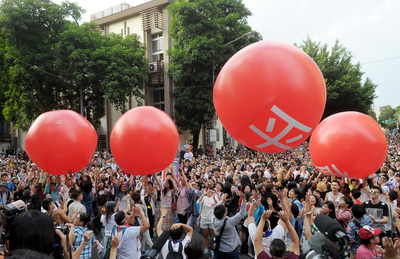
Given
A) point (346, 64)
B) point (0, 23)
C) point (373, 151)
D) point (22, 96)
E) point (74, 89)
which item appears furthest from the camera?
point (346, 64)

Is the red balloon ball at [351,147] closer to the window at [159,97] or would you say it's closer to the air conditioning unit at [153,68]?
the air conditioning unit at [153,68]

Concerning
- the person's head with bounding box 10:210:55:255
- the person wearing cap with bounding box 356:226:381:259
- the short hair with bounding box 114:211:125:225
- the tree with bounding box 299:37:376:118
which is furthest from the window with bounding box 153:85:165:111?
the person's head with bounding box 10:210:55:255

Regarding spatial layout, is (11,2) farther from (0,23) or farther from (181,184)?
(181,184)

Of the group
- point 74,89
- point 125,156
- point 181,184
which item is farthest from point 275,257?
point 74,89

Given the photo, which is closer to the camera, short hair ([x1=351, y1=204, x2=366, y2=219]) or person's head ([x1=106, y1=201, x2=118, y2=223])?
short hair ([x1=351, y1=204, x2=366, y2=219])

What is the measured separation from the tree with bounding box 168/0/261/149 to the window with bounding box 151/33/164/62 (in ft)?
11.1

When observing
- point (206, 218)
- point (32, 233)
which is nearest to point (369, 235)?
point (206, 218)

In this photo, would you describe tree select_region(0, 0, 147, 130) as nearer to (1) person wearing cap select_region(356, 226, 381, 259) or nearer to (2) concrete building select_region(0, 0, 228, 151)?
(2) concrete building select_region(0, 0, 228, 151)

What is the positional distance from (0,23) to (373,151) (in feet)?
66.9

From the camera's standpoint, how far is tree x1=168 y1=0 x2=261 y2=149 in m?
18.4

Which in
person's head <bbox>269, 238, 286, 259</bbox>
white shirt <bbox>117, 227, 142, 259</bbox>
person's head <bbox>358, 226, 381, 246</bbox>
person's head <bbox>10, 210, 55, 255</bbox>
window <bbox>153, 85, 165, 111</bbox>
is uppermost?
window <bbox>153, 85, 165, 111</bbox>

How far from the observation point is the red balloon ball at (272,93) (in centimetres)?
276

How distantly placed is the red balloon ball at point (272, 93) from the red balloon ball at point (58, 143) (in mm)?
3516

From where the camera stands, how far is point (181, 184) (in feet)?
21.7
